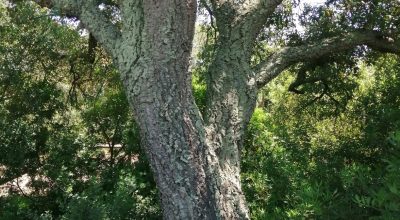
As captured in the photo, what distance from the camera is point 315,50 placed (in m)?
5.29

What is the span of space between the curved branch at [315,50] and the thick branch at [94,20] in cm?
156

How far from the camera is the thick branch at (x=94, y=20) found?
13.7ft

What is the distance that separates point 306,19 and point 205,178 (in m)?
4.22

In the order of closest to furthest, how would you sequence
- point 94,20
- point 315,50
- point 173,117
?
point 173,117, point 94,20, point 315,50

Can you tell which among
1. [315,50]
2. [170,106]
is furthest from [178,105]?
[315,50]

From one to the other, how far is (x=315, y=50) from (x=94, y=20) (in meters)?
2.55

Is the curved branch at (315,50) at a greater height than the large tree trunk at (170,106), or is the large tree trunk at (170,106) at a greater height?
the curved branch at (315,50)

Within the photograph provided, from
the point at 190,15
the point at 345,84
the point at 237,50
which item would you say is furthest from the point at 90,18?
the point at 345,84

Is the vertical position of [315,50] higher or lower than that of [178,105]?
higher

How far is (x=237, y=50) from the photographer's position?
4594 mm

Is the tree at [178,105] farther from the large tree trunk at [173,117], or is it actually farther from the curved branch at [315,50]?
the curved branch at [315,50]

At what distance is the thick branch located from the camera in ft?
13.7

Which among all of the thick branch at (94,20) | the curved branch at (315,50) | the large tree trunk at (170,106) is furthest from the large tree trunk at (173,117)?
the curved branch at (315,50)

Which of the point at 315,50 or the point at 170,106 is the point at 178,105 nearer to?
the point at 170,106
